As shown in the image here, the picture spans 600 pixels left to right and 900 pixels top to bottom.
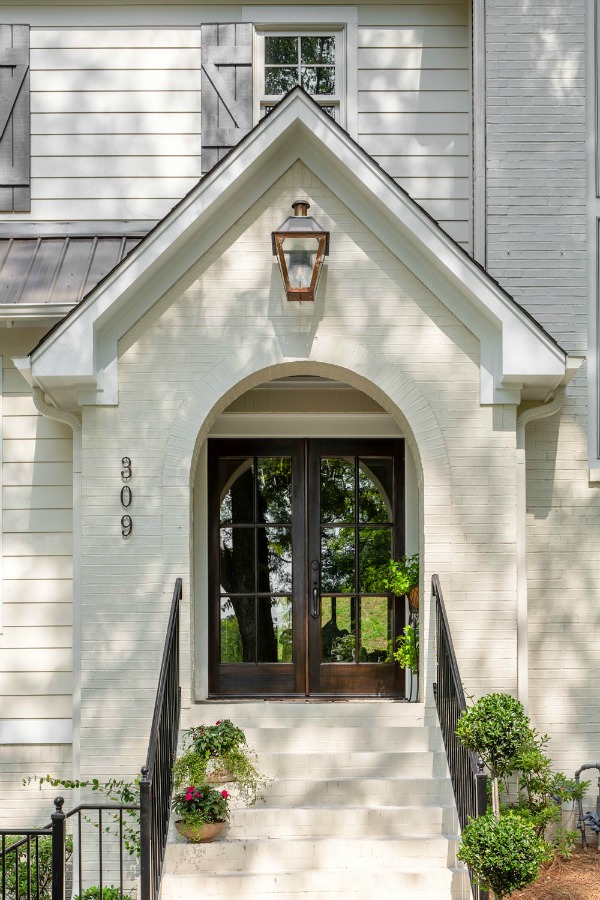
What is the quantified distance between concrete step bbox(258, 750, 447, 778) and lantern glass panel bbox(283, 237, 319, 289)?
10.1 ft

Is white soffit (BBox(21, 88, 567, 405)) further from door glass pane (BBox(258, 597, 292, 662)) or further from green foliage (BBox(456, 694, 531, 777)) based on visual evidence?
door glass pane (BBox(258, 597, 292, 662))

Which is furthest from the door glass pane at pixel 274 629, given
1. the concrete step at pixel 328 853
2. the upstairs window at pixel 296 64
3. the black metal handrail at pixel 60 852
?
the upstairs window at pixel 296 64

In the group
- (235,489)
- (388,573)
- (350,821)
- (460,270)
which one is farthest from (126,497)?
(460,270)

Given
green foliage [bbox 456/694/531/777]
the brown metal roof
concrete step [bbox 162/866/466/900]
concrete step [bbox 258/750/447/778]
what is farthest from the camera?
the brown metal roof

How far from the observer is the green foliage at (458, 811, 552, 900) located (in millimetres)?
4453

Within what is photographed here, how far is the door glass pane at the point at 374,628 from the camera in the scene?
290 inches

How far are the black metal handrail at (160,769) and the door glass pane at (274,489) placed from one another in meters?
1.62

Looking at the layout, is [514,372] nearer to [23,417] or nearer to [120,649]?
[120,649]

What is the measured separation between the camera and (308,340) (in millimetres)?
6105

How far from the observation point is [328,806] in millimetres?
5648

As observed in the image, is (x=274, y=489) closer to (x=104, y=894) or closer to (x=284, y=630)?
(x=284, y=630)

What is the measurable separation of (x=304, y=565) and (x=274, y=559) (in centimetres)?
25

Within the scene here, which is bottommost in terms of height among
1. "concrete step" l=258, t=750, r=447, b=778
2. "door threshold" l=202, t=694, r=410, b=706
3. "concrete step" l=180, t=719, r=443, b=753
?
"concrete step" l=258, t=750, r=447, b=778

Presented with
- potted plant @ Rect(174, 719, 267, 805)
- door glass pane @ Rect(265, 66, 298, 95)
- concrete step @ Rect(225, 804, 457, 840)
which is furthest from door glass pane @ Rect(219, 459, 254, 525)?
door glass pane @ Rect(265, 66, 298, 95)
